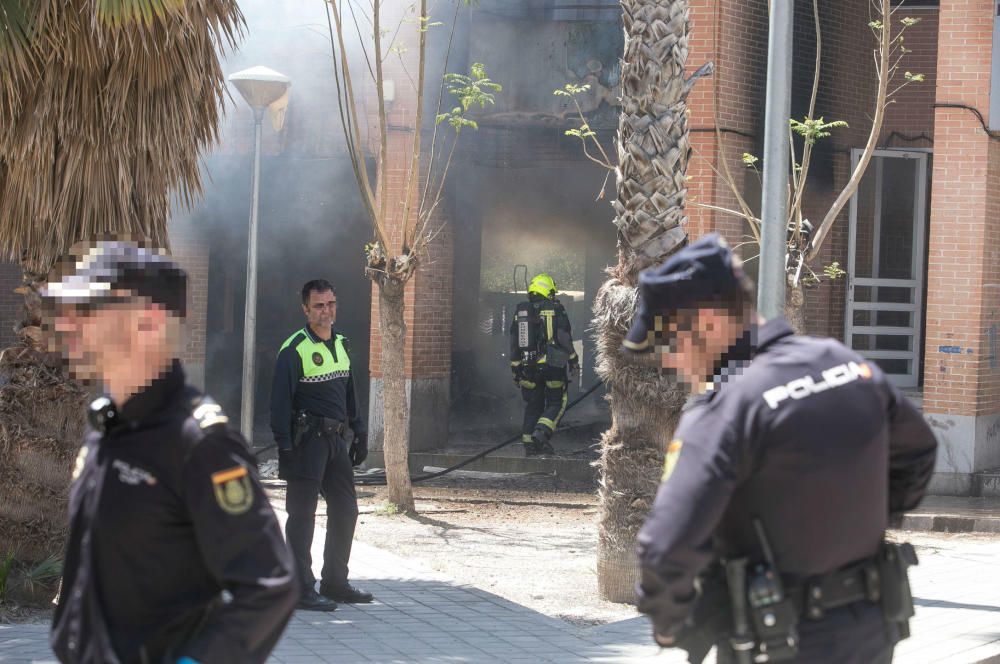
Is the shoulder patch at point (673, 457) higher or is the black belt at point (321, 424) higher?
the shoulder patch at point (673, 457)

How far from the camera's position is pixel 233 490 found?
93.3 inches

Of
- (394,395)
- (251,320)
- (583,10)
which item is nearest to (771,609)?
(394,395)

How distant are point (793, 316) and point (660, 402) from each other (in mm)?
3223

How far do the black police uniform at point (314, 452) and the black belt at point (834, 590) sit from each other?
4.59 meters

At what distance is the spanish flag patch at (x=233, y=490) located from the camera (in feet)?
7.71

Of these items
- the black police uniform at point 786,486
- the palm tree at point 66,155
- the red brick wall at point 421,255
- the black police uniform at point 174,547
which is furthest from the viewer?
the red brick wall at point 421,255

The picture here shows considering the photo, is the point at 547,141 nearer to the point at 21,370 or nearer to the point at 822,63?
the point at 822,63

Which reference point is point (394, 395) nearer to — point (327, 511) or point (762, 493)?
point (327, 511)

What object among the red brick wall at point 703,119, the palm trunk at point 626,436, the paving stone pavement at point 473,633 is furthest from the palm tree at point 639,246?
the red brick wall at point 703,119

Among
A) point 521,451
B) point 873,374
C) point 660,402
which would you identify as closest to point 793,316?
point 660,402

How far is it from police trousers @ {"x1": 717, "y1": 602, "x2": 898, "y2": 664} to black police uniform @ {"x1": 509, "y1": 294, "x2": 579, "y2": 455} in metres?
11.3

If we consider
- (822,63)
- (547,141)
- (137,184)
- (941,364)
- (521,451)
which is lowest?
(521,451)

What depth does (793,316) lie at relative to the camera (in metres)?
9.99

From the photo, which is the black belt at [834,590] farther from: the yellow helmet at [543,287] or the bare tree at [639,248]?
the yellow helmet at [543,287]
